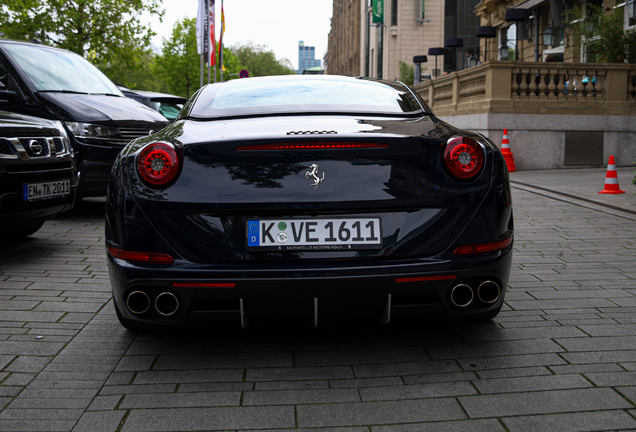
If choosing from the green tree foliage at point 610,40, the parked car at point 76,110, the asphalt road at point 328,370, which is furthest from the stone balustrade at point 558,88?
the asphalt road at point 328,370

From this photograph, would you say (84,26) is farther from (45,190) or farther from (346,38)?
(346,38)

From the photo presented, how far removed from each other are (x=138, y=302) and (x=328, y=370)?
2.98 ft

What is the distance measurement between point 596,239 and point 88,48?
22.8 m

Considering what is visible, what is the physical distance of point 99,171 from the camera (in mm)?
7633

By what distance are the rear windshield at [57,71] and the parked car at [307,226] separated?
5.49 m

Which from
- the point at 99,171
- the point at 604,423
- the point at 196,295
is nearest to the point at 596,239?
the point at 604,423

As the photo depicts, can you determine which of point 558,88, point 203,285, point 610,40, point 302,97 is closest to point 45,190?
point 302,97

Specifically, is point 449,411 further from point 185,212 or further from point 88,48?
point 88,48

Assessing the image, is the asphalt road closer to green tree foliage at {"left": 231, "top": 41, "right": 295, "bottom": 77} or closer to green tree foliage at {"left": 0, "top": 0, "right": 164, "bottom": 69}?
green tree foliage at {"left": 0, "top": 0, "right": 164, "bottom": 69}

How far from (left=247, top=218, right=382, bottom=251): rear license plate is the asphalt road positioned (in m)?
0.58

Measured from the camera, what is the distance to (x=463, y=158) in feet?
10.1

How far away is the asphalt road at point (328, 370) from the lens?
257cm

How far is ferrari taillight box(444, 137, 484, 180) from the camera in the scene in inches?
120

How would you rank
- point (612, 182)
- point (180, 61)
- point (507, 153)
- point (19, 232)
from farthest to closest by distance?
point (180, 61)
point (507, 153)
point (612, 182)
point (19, 232)
